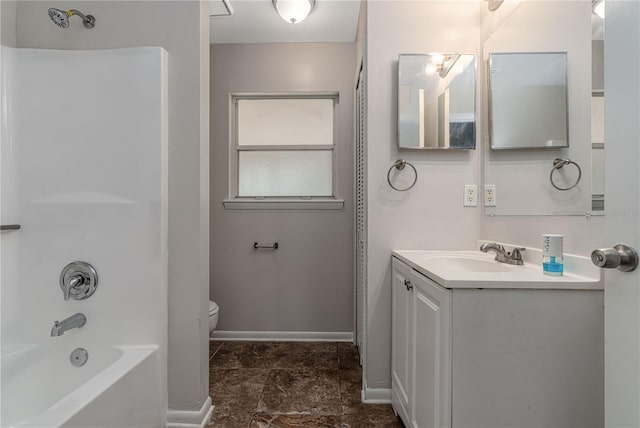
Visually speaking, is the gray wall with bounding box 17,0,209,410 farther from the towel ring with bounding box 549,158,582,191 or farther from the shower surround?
the towel ring with bounding box 549,158,582,191

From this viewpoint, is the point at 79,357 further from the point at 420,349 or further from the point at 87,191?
the point at 420,349

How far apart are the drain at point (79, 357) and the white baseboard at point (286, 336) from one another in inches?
48.0

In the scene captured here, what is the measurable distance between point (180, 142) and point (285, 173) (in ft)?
3.99

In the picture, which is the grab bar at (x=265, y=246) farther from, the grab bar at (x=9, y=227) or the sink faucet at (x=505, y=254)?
the sink faucet at (x=505, y=254)

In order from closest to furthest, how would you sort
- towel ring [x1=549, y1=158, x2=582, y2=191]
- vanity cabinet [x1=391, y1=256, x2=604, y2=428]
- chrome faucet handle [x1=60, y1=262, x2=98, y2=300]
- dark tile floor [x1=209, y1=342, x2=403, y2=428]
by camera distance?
vanity cabinet [x1=391, y1=256, x2=604, y2=428], towel ring [x1=549, y1=158, x2=582, y2=191], chrome faucet handle [x1=60, y1=262, x2=98, y2=300], dark tile floor [x1=209, y1=342, x2=403, y2=428]

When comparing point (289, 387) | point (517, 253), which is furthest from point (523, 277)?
point (289, 387)

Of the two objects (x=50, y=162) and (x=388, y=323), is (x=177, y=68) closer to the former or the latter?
(x=50, y=162)

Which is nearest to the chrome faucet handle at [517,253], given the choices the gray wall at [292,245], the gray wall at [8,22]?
the gray wall at [292,245]

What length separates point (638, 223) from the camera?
62 centimetres

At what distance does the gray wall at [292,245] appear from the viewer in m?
2.49

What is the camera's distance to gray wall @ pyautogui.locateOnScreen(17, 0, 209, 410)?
4.78 ft

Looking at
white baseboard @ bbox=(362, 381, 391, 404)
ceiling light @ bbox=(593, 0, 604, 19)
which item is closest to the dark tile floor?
white baseboard @ bbox=(362, 381, 391, 404)

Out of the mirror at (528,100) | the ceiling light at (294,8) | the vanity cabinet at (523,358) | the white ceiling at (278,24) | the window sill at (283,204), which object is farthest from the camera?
the window sill at (283,204)

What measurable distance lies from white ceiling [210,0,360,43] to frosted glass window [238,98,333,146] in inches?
18.9
